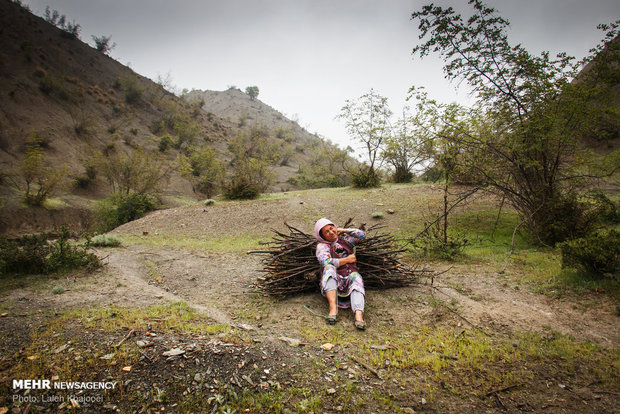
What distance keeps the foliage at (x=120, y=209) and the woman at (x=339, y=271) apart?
1470 centimetres

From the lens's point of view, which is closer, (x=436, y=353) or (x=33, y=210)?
(x=436, y=353)

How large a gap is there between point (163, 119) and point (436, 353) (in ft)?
146

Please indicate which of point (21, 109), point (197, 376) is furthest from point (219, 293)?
point (21, 109)

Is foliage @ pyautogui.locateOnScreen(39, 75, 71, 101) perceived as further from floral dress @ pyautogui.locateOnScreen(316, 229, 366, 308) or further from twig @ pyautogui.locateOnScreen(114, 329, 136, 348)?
floral dress @ pyautogui.locateOnScreen(316, 229, 366, 308)

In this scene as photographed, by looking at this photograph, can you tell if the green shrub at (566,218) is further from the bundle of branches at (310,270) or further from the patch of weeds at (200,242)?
the patch of weeds at (200,242)

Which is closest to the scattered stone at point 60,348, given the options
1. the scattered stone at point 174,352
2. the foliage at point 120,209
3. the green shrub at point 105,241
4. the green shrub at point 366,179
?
the scattered stone at point 174,352

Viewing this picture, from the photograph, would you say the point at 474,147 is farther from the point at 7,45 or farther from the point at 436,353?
the point at 7,45

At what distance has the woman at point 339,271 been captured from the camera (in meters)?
3.81

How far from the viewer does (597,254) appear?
158 inches

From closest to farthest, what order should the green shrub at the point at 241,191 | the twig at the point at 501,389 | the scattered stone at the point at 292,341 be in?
the twig at the point at 501,389 → the scattered stone at the point at 292,341 → the green shrub at the point at 241,191

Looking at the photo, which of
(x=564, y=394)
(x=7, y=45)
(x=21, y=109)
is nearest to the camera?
(x=564, y=394)

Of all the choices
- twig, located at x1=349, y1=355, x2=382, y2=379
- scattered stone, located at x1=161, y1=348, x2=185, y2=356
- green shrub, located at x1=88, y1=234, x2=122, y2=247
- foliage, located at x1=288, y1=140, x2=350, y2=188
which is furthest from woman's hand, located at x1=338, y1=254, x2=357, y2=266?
foliage, located at x1=288, y1=140, x2=350, y2=188

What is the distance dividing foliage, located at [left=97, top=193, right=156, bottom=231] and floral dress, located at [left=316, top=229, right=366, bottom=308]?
48.2ft

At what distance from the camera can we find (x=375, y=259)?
4.89 m
